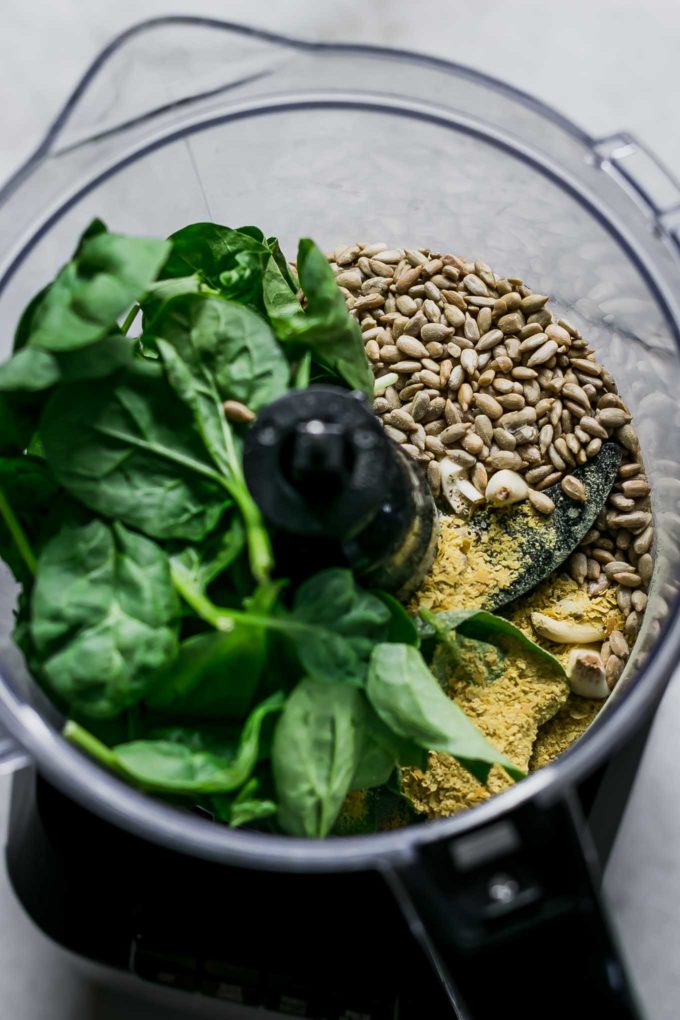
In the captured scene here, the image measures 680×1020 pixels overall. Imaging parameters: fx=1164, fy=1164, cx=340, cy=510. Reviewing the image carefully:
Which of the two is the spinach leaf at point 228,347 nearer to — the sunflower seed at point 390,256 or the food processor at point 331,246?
the food processor at point 331,246

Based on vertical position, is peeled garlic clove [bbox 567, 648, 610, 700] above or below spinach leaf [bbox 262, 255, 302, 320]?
below

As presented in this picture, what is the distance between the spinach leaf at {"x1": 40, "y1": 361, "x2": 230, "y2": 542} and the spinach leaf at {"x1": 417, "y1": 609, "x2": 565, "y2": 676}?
0.53ft

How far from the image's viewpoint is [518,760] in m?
0.68

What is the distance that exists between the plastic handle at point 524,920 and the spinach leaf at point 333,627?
0.35 feet

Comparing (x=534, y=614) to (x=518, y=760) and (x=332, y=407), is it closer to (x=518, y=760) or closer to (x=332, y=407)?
(x=518, y=760)

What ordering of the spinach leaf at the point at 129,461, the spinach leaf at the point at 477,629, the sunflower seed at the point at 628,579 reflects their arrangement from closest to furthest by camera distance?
the spinach leaf at the point at 129,461 < the spinach leaf at the point at 477,629 < the sunflower seed at the point at 628,579

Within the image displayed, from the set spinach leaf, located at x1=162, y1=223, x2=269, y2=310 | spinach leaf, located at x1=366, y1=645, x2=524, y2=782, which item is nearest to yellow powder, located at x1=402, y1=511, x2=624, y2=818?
spinach leaf, located at x1=366, y1=645, x2=524, y2=782

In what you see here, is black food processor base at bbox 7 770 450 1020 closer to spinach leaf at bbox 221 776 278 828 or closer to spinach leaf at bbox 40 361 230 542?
spinach leaf at bbox 221 776 278 828

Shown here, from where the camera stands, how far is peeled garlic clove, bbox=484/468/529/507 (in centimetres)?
76

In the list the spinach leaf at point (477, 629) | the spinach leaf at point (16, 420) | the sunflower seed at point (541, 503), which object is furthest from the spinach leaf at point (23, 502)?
the sunflower seed at point (541, 503)

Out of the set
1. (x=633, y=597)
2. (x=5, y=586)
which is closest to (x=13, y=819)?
(x=5, y=586)

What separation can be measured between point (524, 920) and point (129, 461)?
278mm

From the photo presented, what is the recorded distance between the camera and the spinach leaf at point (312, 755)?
54 centimetres

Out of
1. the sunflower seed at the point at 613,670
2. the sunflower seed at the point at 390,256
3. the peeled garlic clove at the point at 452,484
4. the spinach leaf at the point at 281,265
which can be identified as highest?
the sunflower seed at the point at 390,256
